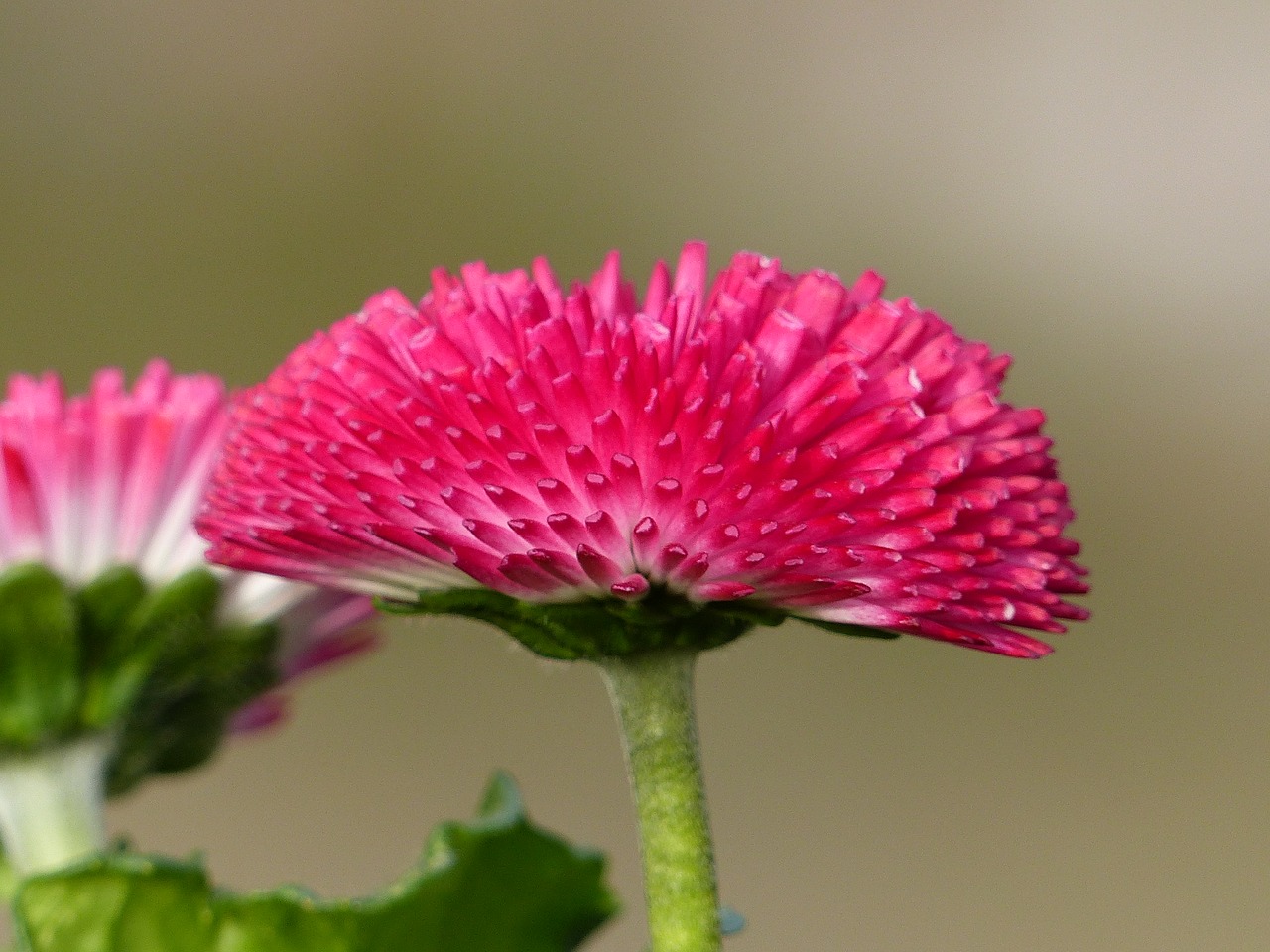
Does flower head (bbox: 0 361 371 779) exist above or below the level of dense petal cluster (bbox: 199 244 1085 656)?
above

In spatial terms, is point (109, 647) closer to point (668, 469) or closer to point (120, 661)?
point (120, 661)

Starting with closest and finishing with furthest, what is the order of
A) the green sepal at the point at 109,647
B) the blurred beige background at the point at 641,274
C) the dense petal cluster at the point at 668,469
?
the dense petal cluster at the point at 668,469 < the green sepal at the point at 109,647 < the blurred beige background at the point at 641,274

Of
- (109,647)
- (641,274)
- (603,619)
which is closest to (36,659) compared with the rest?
(109,647)

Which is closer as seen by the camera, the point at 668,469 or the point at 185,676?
the point at 668,469

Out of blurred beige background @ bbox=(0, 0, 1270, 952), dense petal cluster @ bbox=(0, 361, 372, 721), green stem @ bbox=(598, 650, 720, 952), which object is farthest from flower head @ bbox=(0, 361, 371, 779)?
blurred beige background @ bbox=(0, 0, 1270, 952)

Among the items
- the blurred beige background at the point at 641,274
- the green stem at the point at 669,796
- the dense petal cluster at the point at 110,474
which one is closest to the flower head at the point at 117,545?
the dense petal cluster at the point at 110,474

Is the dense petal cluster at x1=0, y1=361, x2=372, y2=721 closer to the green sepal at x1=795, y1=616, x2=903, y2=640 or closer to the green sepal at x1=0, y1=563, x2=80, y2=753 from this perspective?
the green sepal at x1=0, y1=563, x2=80, y2=753

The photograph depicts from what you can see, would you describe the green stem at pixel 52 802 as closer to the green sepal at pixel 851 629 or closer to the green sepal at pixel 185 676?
the green sepal at pixel 185 676
